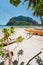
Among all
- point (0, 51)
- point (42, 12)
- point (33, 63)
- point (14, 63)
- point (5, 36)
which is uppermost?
point (42, 12)

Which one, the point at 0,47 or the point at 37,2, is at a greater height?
the point at 37,2

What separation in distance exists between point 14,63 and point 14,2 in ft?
3.54

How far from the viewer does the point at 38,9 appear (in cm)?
59

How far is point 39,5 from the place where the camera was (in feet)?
1.94

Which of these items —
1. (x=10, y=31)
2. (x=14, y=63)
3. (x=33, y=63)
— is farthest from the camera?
(x=33, y=63)

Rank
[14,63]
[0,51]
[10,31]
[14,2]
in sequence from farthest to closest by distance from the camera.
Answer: [14,63] → [0,51] → [10,31] → [14,2]

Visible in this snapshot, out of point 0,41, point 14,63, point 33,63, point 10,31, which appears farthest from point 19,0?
point 33,63

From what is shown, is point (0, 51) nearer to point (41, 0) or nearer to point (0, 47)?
point (0, 47)

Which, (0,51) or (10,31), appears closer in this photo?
(10,31)

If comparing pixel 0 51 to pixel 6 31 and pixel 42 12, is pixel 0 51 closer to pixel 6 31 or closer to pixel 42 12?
pixel 6 31

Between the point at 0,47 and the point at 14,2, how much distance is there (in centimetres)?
64

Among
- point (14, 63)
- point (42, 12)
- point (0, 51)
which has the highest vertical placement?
point (42, 12)

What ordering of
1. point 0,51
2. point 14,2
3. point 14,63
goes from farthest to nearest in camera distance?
point 14,63 → point 0,51 → point 14,2

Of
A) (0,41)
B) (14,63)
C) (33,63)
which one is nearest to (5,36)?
(0,41)
